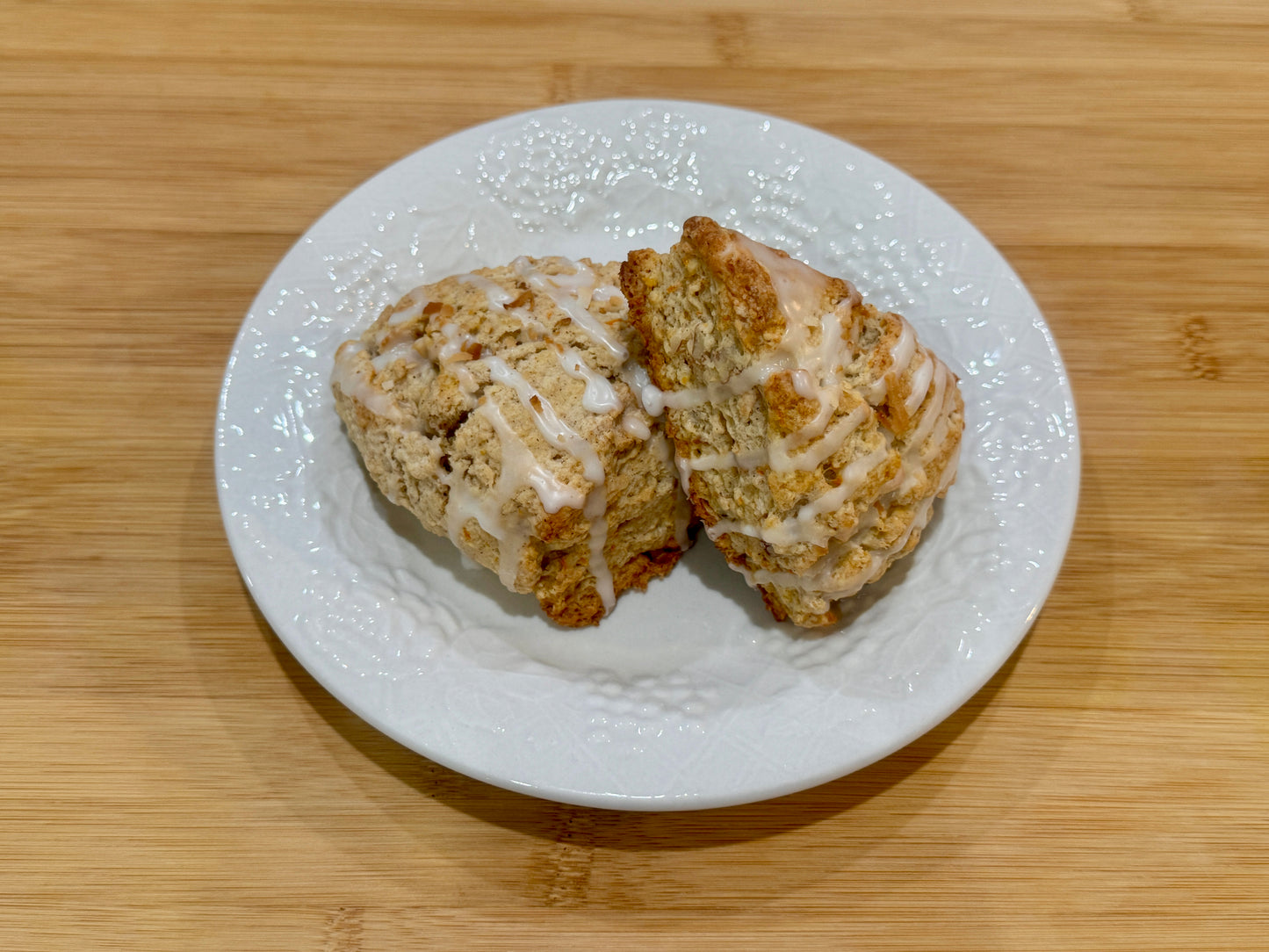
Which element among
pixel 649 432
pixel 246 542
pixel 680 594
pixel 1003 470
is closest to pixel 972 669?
pixel 1003 470

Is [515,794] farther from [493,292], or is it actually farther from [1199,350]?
[1199,350]

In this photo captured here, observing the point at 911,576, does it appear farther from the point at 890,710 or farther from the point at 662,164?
the point at 662,164

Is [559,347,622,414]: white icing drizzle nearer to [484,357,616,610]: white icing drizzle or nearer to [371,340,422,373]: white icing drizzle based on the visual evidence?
[484,357,616,610]: white icing drizzle

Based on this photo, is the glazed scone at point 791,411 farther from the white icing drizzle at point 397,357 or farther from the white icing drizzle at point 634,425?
the white icing drizzle at point 397,357

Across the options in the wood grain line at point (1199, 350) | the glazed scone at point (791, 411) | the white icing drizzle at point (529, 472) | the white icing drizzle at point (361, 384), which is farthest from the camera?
the wood grain line at point (1199, 350)

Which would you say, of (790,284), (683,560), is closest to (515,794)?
(683,560)

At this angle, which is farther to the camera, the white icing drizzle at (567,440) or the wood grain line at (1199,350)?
the wood grain line at (1199,350)

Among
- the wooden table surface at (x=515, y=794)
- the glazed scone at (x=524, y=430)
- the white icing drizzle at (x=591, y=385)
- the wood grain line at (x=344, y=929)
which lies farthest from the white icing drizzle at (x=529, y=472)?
the wood grain line at (x=344, y=929)
